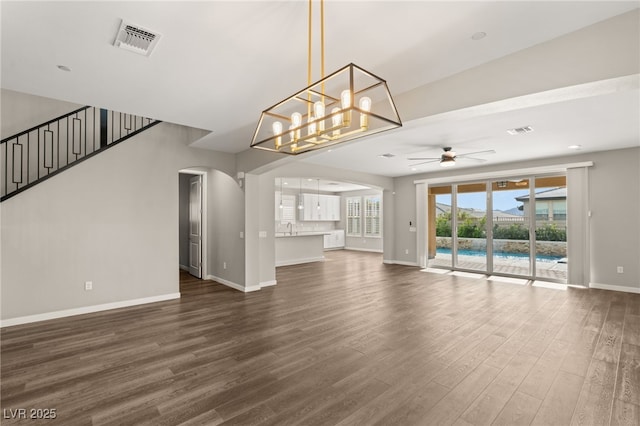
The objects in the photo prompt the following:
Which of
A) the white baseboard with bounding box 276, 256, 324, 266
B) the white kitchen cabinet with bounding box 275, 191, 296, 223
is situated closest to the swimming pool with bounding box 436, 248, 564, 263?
the white baseboard with bounding box 276, 256, 324, 266

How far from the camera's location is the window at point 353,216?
13312 mm

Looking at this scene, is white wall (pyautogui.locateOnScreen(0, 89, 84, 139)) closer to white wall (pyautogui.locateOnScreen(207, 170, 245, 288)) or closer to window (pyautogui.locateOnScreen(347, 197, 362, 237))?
white wall (pyautogui.locateOnScreen(207, 170, 245, 288))

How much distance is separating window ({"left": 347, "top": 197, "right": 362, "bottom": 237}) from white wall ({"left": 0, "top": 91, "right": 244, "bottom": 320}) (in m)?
8.53

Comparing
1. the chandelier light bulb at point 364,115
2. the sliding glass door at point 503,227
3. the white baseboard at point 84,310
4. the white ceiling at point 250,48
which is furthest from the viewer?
the sliding glass door at point 503,227

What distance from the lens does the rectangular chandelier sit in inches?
69.6

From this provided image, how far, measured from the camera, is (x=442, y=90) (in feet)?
9.39

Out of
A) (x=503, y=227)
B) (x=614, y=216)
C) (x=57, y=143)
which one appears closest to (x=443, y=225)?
(x=503, y=227)

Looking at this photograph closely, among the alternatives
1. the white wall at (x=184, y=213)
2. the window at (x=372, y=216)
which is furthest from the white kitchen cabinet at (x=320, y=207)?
the white wall at (x=184, y=213)

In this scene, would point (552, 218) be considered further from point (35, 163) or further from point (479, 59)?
point (35, 163)

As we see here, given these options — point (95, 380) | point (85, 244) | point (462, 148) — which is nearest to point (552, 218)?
point (462, 148)

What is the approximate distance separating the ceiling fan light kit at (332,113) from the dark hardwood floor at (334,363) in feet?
6.66

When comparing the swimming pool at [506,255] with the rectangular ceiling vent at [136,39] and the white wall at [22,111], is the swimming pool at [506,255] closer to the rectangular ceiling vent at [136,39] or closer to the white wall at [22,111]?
the rectangular ceiling vent at [136,39]

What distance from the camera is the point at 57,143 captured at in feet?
16.0

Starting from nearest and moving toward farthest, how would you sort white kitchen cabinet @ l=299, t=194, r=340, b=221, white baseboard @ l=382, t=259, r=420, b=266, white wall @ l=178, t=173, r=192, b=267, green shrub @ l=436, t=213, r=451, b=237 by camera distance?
white wall @ l=178, t=173, r=192, b=267 < green shrub @ l=436, t=213, r=451, b=237 < white baseboard @ l=382, t=259, r=420, b=266 < white kitchen cabinet @ l=299, t=194, r=340, b=221
